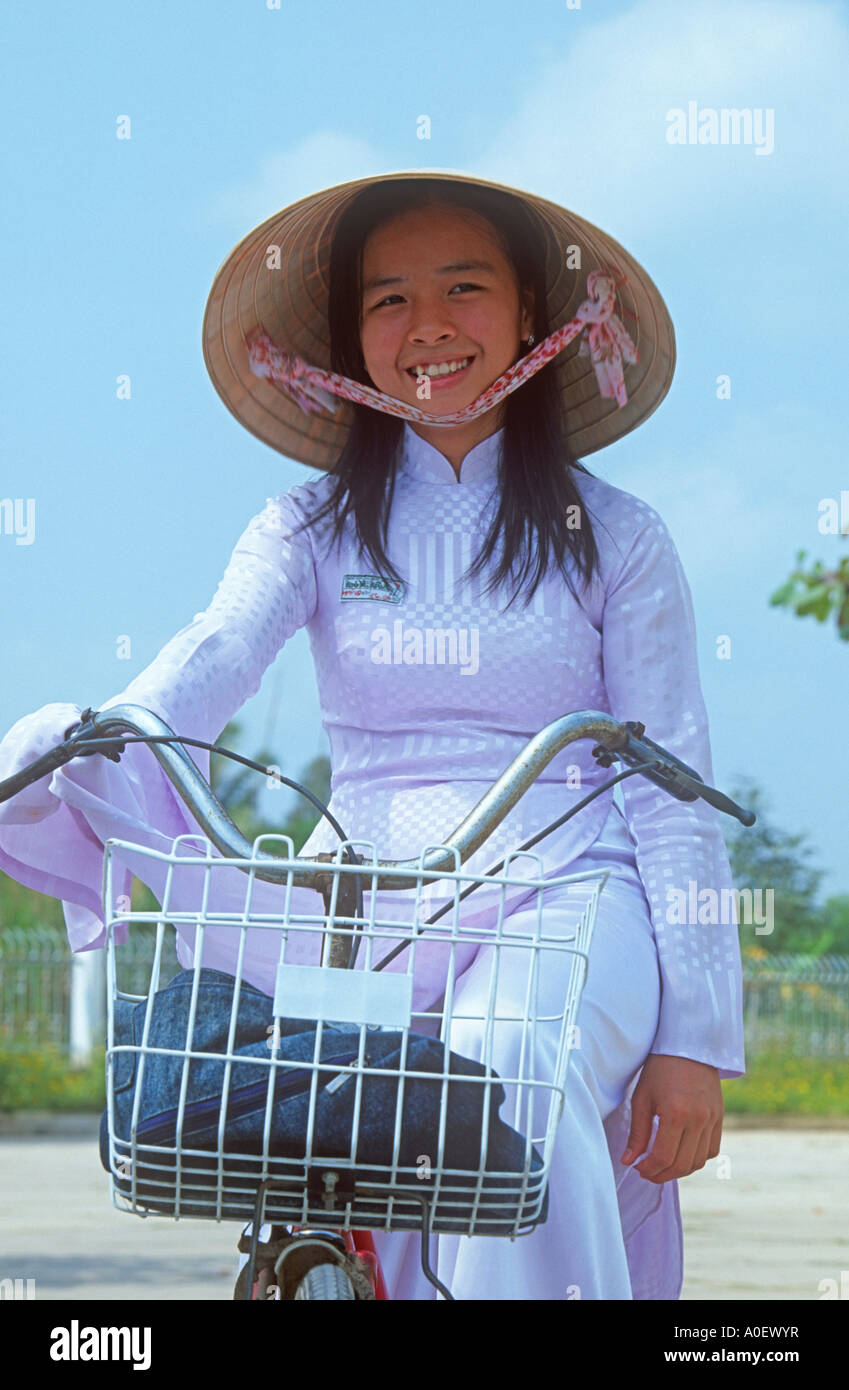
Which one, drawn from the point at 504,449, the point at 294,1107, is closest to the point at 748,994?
the point at 504,449

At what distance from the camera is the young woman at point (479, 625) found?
2.07 meters

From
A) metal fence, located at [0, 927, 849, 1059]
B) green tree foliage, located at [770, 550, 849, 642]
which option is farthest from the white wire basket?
metal fence, located at [0, 927, 849, 1059]

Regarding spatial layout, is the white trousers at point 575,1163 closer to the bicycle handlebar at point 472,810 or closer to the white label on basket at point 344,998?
the bicycle handlebar at point 472,810

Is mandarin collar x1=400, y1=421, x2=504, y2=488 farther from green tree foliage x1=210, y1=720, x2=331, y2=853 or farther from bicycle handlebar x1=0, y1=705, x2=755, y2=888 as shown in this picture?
green tree foliage x1=210, y1=720, x2=331, y2=853

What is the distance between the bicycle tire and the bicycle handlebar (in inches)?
13.9

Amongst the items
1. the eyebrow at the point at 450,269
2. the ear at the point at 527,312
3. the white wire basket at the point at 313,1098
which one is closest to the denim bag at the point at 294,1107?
the white wire basket at the point at 313,1098

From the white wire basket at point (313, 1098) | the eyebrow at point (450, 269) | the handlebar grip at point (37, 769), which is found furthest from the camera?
the eyebrow at point (450, 269)

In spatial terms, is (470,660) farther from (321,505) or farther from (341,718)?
(321,505)

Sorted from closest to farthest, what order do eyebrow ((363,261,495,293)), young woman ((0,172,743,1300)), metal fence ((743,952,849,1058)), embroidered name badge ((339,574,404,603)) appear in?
young woman ((0,172,743,1300)) → embroidered name badge ((339,574,404,603)) → eyebrow ((363,261,495,293)) → metal fence ((743,952,849,1058))

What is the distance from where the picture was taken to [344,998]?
5.07 ft

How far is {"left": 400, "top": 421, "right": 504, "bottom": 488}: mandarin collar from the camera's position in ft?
8.70

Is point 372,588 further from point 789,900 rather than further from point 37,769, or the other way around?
point 789,900

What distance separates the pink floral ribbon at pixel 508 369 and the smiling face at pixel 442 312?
32 millimetres

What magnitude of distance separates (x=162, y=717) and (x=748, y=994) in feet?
51.1
